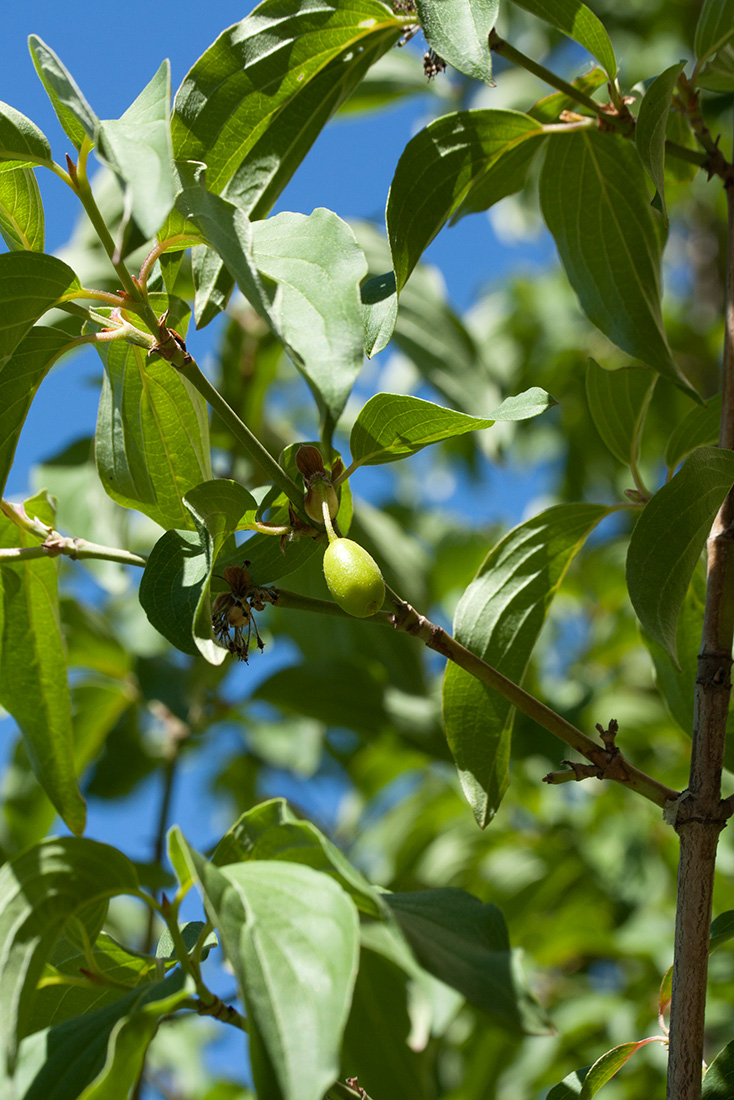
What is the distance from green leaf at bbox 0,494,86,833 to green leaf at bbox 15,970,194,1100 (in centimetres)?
22

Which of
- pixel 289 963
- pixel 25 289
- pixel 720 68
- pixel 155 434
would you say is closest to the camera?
pixel 289 963

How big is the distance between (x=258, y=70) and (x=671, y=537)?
1.20 feet

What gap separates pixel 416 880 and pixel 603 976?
1.83 feet

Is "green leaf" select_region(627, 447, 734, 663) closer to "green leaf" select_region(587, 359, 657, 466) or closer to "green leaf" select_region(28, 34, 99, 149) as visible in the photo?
"green leaf" select_region(587, 359, 657, 466)

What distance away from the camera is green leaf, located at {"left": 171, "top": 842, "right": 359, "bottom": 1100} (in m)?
0.36

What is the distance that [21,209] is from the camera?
0.58m

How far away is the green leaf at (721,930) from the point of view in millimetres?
597

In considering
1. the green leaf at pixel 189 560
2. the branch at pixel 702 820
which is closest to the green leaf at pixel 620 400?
the branch at pixel 702 820

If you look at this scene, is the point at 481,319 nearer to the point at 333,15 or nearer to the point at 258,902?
the point at 333,15

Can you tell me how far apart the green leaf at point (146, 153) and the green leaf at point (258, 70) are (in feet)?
0.37

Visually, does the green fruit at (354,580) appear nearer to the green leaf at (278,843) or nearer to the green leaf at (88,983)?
the green leaf at (278,843)

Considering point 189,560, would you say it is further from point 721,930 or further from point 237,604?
point 721,930

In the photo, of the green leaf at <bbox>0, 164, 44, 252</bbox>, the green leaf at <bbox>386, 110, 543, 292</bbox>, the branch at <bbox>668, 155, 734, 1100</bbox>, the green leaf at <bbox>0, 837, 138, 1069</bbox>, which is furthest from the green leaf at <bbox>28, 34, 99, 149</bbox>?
the branch at <bbox>668, 155, 734, 1100</bbox>

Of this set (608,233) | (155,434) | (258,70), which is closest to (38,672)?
(155,434)
